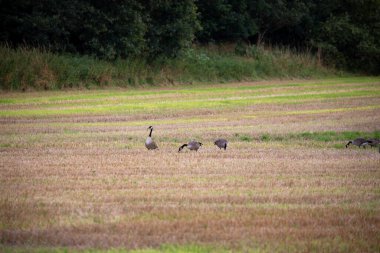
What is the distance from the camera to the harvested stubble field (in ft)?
30.2

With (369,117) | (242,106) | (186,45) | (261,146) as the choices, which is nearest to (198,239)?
(261,146)

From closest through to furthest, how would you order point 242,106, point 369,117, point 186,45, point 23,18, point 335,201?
point 335,201, point 369,117, point 242,106, point 23,18, point 186,45

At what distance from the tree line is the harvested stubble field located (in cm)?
1791

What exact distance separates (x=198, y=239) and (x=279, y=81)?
143 feet

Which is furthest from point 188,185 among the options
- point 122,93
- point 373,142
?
point 122,93

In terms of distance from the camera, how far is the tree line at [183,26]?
4491 cm

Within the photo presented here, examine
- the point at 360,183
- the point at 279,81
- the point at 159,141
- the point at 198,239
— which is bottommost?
the point at 279,81

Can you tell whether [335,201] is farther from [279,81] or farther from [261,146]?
[279,81]

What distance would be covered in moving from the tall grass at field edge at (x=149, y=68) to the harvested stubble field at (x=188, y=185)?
10024 mm

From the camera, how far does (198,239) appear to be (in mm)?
9109

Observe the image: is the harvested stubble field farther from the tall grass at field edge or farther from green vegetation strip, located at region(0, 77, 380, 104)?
the tall grass at field edge

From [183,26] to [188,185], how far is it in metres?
38.6

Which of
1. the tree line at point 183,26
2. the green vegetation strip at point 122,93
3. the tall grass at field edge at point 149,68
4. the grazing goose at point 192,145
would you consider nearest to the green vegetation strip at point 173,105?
the green vegetation strip at point 122,93

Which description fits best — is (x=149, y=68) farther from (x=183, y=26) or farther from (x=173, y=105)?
(x=173, y=105)
